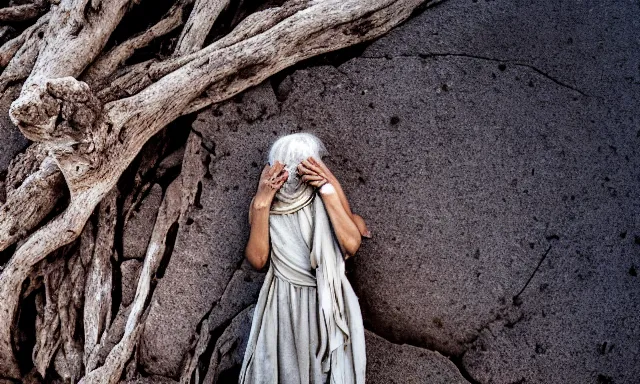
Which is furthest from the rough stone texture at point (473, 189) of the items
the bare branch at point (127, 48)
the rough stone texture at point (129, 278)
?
the bare branch at point (127, 48)

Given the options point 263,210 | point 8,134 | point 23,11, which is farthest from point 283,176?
point 23,11

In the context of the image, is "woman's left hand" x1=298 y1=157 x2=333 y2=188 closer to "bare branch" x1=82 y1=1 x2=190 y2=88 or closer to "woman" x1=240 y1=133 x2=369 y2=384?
"woman" x1=240 y1=133 x2=369 y2=384

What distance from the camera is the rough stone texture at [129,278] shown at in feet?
7.85

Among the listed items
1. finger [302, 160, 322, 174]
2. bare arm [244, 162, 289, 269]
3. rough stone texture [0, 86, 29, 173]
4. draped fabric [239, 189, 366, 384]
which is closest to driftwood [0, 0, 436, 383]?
rough stone texture [0, 86, 29, 173]

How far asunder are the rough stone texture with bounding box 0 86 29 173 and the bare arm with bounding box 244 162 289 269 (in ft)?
4.18

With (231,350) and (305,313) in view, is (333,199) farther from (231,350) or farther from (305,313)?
(231,350)

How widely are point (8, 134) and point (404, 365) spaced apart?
6.97 feet

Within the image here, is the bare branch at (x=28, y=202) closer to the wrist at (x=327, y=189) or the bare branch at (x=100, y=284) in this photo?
the bare branch at (x=100, y=284)

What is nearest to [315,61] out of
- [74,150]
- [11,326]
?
[74,150]

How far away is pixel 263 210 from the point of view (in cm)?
204

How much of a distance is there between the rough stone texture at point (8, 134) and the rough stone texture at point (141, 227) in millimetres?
657

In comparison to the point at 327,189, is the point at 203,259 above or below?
below

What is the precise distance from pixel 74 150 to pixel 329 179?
0.96 meters

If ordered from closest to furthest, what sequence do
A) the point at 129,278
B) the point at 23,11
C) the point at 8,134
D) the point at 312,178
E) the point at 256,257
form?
the point at 312,178
the point at 256,257
the point at 129,278
the point at 8,134
the point at 23,11
